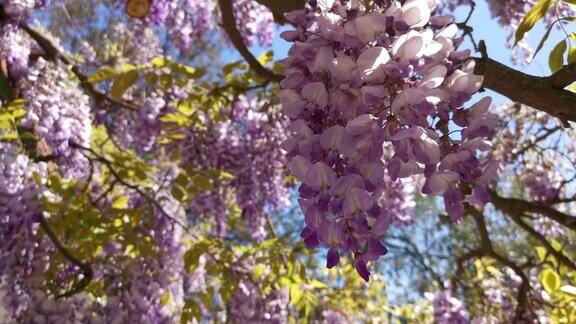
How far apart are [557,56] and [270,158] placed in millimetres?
3257

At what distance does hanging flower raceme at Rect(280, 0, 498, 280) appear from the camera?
1179mm

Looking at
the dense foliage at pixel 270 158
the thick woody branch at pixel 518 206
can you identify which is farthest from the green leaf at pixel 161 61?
the thick woody branch at pixel 518 206

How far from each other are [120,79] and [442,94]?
273 centimetres

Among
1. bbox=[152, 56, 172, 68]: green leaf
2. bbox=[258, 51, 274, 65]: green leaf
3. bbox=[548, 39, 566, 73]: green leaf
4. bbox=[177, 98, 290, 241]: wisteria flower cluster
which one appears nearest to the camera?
bbox=[548, 39, 566, 73]: green leaf

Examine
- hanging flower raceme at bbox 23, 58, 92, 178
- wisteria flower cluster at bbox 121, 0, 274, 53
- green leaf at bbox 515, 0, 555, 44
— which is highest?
wisteria flower cluster at bbox 121, 0, 274, 53

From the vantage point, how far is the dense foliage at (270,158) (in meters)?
1.21

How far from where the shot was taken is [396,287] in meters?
11.9

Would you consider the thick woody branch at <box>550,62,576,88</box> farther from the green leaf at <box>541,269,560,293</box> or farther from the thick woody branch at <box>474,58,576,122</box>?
the green leaf at <box>541,269,560,293</box>

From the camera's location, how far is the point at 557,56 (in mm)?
1757

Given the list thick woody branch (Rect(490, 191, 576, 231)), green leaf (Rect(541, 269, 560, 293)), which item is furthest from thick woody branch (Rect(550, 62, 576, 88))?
thick woody branch (Rect(490, 191, 576, 231))

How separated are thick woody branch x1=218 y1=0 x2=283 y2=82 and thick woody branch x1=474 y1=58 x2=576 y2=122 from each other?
1.92m

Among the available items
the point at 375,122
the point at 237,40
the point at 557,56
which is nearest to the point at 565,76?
the point at 557,56

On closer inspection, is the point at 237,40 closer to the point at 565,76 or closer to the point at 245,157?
the point at 245,157

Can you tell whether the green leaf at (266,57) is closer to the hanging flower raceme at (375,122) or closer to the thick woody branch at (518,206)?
the thick woody branch at (518,206)
